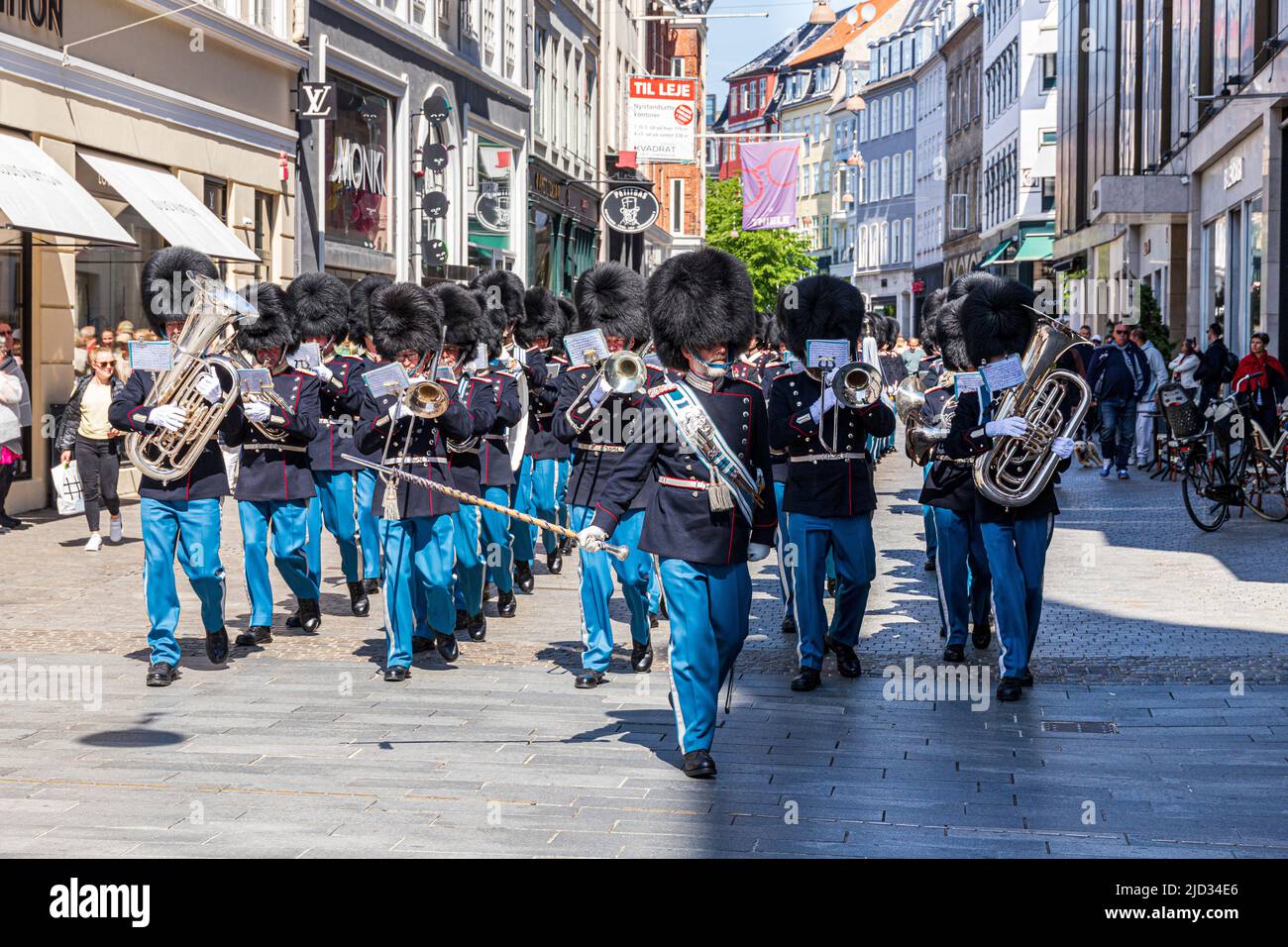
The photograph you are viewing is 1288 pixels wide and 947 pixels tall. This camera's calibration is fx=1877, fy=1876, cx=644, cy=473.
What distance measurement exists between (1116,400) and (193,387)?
16755 millimetres

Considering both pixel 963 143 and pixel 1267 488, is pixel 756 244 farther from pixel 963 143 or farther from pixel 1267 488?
pixel 1267 488

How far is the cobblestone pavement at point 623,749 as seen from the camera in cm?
648

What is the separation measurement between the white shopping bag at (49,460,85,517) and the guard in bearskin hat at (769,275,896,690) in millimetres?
7929

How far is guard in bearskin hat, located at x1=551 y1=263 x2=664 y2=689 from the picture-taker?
31.2 feet

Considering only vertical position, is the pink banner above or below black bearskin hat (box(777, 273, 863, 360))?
above

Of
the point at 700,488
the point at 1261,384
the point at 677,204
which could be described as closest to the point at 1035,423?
the point at 700,488

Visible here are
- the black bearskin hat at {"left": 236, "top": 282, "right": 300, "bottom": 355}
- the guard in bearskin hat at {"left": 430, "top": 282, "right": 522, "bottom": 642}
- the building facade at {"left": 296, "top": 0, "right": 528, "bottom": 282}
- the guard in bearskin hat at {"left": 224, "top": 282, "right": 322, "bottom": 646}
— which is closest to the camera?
the guard in bearskin hat at {"left": 430, "top": 282, "right": 522, "bottom": 642}

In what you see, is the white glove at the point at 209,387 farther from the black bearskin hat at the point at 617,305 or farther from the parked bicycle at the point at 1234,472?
the parked bicycle at the point at 1234,472

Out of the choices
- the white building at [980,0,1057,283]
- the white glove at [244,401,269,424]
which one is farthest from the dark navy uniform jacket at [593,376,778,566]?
the white building at [980,0,1057,283]

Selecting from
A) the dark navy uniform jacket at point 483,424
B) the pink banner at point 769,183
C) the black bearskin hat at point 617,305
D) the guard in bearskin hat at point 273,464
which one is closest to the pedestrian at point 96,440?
the guard in bearskin hat at point 273,464

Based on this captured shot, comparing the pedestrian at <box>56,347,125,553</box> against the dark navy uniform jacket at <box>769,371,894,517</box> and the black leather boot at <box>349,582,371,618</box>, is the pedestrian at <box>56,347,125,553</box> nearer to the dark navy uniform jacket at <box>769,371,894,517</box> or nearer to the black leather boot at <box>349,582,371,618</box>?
the black leather boot at <box>349,582,371,618</box>

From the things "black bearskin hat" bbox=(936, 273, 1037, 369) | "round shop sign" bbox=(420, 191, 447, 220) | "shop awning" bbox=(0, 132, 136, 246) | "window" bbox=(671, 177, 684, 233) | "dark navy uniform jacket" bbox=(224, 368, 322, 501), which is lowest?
"dark navy uniform jacket" bbox=(224, 368, 322, 501)

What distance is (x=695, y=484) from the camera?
24.8 feet
